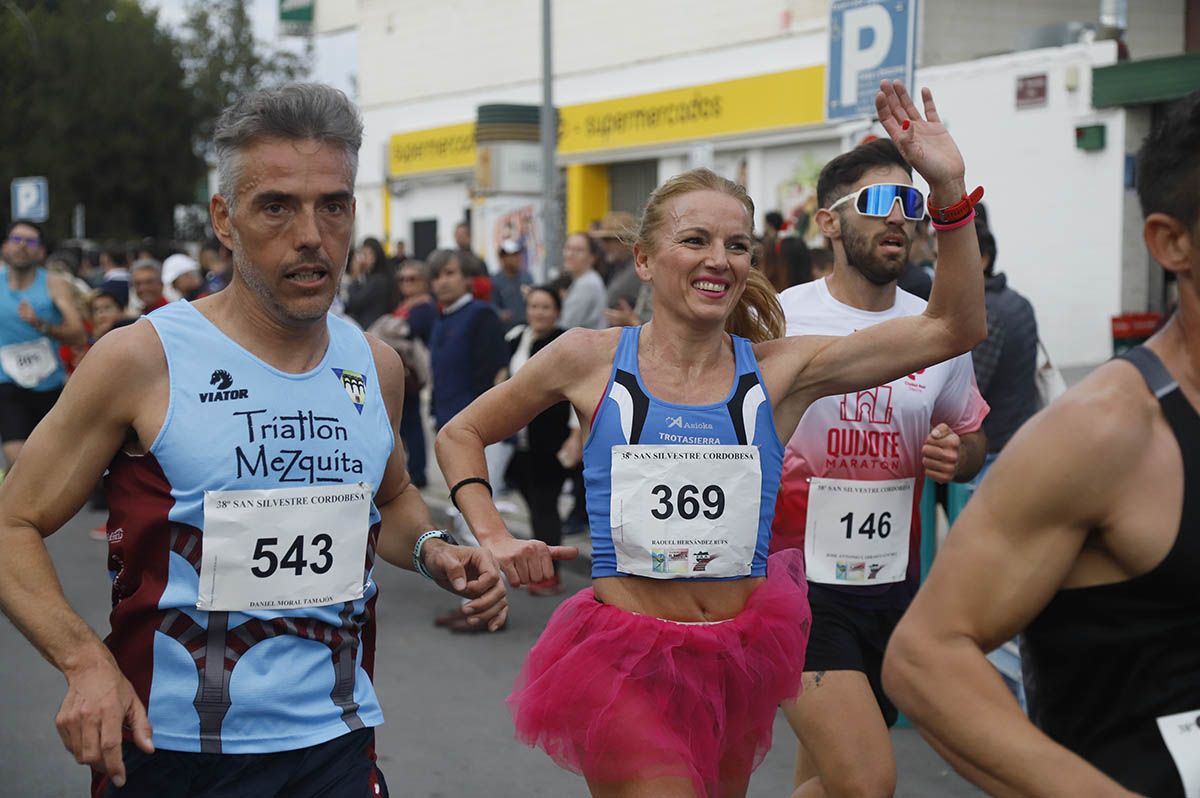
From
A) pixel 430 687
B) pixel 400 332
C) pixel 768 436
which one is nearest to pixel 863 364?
pixel 768 436

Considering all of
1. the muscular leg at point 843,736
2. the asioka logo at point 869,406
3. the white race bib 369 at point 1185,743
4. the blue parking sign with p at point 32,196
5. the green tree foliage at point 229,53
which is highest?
the green tree foliage at point 229,53

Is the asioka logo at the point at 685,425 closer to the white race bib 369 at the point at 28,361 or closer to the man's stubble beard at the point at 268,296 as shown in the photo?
the man's stubble beard at the point at 268,296

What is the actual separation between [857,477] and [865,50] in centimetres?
398

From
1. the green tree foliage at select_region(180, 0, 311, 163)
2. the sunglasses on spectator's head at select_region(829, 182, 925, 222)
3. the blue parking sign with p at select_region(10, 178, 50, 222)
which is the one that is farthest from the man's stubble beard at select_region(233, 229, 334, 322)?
the green tree foliage at select_region(180, 0, 311, 163)

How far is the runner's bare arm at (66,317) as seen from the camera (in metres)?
9.88

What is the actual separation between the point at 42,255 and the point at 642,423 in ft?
25.0

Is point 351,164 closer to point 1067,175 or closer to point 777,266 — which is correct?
point 777,266


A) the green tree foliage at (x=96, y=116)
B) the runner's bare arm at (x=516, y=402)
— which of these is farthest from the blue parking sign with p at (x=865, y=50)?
the green tree foliage at (x=96, y=116)

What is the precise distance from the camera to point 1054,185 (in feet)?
46.8

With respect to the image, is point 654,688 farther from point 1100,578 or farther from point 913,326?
point 1100,578

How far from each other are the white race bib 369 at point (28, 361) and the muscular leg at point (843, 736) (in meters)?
7.22

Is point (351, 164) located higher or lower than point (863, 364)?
higher

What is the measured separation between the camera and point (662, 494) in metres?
3.54

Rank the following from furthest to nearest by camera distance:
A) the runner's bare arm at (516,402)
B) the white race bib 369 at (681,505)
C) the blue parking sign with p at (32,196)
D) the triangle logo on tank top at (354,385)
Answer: the blue parking sign with p at (32,196), the runner's bare arm at (516,402), the white race bib 369 at (681,505), the triangle logo on tank top at (354,385)
